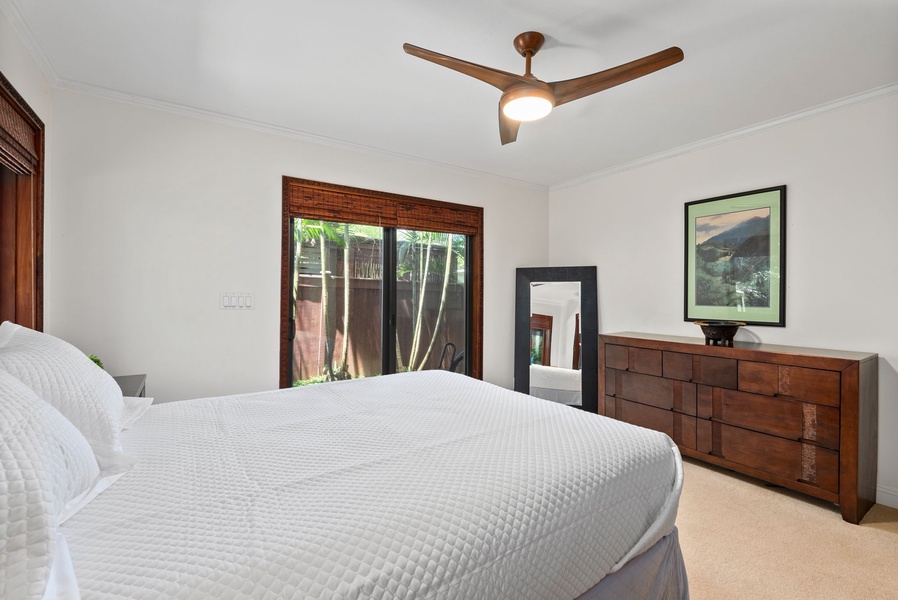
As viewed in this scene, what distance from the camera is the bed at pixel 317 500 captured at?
2.51ft

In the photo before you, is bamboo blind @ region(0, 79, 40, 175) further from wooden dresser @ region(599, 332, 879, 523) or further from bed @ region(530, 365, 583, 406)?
bed @ region(530, 365, 583, 406)

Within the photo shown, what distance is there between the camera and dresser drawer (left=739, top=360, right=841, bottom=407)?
2.39 meters

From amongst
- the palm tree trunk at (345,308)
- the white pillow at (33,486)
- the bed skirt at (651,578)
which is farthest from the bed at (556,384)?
the white pillow at (33,486)

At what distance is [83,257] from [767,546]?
4.12 meters

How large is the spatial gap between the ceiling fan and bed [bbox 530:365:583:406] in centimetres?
274

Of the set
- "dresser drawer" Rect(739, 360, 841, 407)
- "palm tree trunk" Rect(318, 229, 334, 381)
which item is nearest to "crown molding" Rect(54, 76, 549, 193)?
"palm tree trunk" Rect(318, 229, 334, 381)

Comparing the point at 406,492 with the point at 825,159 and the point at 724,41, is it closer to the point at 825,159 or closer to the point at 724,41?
the point at 724,41

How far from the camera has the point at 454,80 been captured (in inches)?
95.6

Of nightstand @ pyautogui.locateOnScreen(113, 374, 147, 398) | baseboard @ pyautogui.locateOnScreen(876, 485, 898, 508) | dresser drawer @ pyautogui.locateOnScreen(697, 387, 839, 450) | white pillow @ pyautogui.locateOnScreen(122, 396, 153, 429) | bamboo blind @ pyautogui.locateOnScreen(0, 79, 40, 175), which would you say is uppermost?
bamboo blind @ pyautogui.locateOnScreen(0, 79, 40, 175)

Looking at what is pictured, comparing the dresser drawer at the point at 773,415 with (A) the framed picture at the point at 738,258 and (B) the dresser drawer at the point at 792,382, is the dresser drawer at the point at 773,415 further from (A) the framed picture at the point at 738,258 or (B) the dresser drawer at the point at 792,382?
(A) the framed picture at the point at 738,258

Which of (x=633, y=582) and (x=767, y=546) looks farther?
(x=767, y=546)

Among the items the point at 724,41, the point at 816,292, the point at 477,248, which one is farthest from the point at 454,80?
the point at 816,292

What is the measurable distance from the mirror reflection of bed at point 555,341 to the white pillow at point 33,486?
3.77 meters

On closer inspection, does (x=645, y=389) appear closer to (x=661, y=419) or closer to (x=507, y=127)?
(x=661, y=419)
